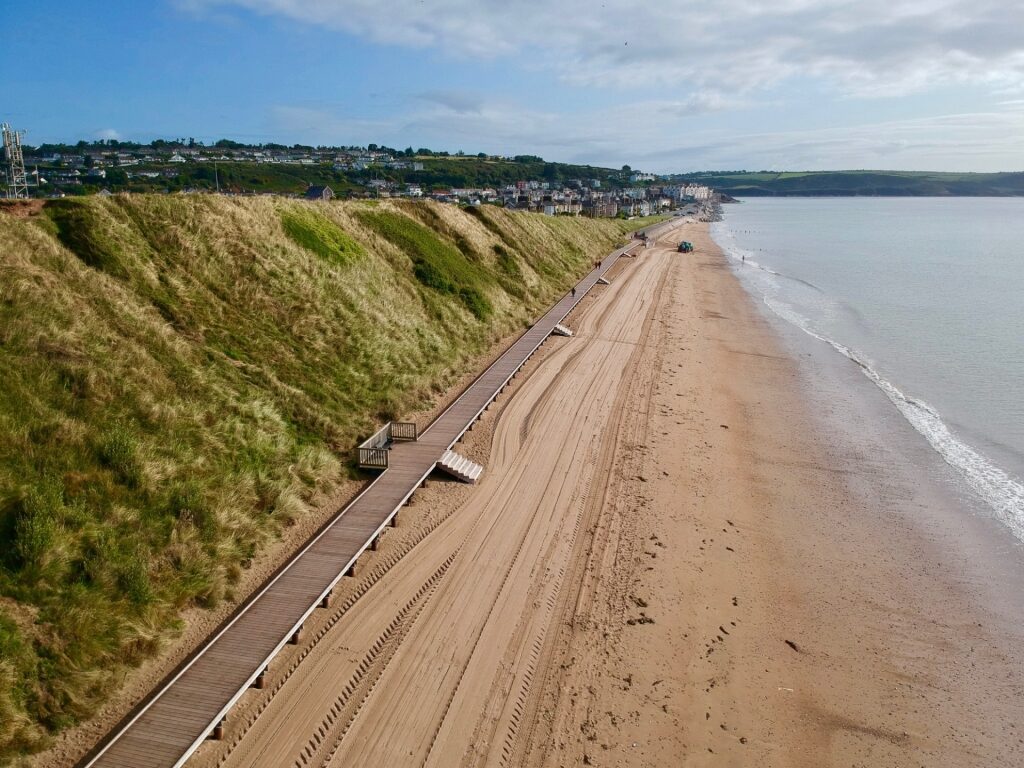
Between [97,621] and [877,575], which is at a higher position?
[97,621]

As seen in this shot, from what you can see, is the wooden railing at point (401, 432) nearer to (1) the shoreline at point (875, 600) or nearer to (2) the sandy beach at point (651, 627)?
(2) the sandy beach at point (651, 627)

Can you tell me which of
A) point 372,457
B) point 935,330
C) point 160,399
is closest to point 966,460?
point 372,457

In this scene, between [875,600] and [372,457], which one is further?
[372,457]

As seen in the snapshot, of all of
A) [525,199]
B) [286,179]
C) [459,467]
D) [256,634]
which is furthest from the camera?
[525,199]

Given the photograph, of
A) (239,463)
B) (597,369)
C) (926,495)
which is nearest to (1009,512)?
(926,495)

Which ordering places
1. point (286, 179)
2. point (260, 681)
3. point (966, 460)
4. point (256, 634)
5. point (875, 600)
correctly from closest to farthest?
point (260, 681)
point (256, 634)
point (875, 600)
point (966, 460)
point (286, 179)

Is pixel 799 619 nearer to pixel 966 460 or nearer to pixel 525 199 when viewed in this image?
pixel 966 460

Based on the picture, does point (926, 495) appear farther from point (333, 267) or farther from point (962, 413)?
point (333, 267)
